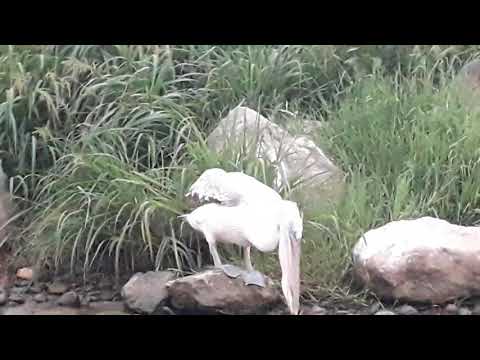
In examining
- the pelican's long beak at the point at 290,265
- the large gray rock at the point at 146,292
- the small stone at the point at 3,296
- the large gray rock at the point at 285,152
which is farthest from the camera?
the large gray rock at the point at 285,152

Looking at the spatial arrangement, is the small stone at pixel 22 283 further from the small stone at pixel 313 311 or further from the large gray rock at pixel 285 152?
the small stone at pixel 313 311

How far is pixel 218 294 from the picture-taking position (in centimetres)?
300

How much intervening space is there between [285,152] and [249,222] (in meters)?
0.49

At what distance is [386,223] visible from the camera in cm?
318

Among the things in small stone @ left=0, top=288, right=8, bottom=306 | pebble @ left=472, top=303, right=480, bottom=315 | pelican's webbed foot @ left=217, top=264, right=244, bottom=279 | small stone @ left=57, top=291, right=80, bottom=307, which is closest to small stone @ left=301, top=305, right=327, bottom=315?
pelican's webbed foot @ left=217, top=264, right=244, bottom=279

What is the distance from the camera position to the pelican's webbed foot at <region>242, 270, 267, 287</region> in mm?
3008

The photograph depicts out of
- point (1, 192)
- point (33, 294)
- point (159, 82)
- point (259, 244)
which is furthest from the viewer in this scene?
point (159, 82)

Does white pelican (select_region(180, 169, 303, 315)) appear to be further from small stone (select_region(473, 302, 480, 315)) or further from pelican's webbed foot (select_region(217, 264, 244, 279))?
small stone (select_region(473, 302, 480, 315))

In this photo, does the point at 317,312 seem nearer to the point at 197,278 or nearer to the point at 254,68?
the point at 197,278

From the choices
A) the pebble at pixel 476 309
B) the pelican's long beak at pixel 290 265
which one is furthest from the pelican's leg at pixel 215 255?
the pebble at pixel 476 309

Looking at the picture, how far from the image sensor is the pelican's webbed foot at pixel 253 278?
9.87ft

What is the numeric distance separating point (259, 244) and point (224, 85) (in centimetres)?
96
